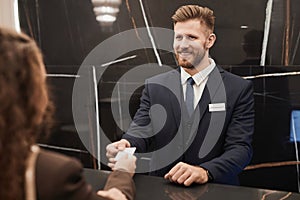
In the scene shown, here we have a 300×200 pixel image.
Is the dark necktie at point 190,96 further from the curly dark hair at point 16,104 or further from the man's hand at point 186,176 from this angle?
the curly dark hair at point 16,104

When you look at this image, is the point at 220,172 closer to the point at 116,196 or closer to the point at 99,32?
the point at 116,196

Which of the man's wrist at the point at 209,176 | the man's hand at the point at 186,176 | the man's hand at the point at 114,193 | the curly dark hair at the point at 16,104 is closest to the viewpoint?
the curly dark hair at the point at 16,104

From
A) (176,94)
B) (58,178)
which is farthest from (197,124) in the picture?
(58,178)

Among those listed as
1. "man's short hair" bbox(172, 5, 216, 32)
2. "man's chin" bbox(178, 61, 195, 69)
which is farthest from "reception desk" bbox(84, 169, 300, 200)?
"man's short hair" bbox(172, 5, 216, 32)

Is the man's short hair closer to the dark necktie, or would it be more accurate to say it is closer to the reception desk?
the dark necktie

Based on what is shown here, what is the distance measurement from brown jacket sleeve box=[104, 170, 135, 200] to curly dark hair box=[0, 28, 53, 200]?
0.38 meters

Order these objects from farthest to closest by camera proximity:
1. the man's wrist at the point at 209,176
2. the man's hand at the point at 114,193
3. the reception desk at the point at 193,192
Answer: the man's wrist at the point at 209,176
the reception desk at the point at 193,192
the man's hand at the point at 114,193

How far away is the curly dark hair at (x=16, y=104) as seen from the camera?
0.58 m

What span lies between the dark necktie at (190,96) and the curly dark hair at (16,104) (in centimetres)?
108

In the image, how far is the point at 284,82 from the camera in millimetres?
1926

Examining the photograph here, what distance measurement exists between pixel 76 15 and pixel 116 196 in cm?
162

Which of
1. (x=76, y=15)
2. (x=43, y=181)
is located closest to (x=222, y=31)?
(x=76, y=15)

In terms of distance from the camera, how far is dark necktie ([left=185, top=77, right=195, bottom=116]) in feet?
5.42

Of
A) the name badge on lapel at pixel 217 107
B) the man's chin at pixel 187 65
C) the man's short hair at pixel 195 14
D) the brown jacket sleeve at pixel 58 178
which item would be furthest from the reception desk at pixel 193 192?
the man's short hair at pixel 195 14
